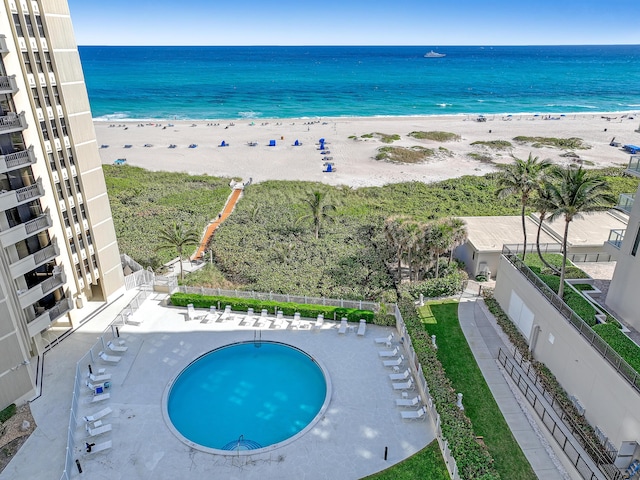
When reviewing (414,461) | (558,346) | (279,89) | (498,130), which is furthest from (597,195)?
(279,89)

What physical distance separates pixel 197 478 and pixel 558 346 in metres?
17.7

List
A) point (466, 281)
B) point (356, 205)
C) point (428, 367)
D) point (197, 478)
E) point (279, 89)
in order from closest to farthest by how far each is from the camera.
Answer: point (197, 478), point (428, 367), point (466, 281), point (356, 205), point (279, 89)

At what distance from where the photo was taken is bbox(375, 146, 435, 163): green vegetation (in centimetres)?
7134

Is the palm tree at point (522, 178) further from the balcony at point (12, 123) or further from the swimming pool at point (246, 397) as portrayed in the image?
the balcony at point (12, 123)

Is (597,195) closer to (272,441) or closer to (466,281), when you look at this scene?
(466,281)

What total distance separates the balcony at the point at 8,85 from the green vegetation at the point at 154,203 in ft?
52.3

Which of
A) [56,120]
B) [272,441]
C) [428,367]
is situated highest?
[56,120]

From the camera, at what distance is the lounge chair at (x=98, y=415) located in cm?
1941

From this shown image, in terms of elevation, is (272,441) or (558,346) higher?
(558,346)

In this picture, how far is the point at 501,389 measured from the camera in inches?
868

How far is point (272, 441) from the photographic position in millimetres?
19547

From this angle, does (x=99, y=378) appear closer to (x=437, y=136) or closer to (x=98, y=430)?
(x=98, y=430)

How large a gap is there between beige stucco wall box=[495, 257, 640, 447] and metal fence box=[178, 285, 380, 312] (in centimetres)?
905

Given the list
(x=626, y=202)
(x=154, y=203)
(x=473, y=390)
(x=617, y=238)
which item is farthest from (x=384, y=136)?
(x=473, y=390)
